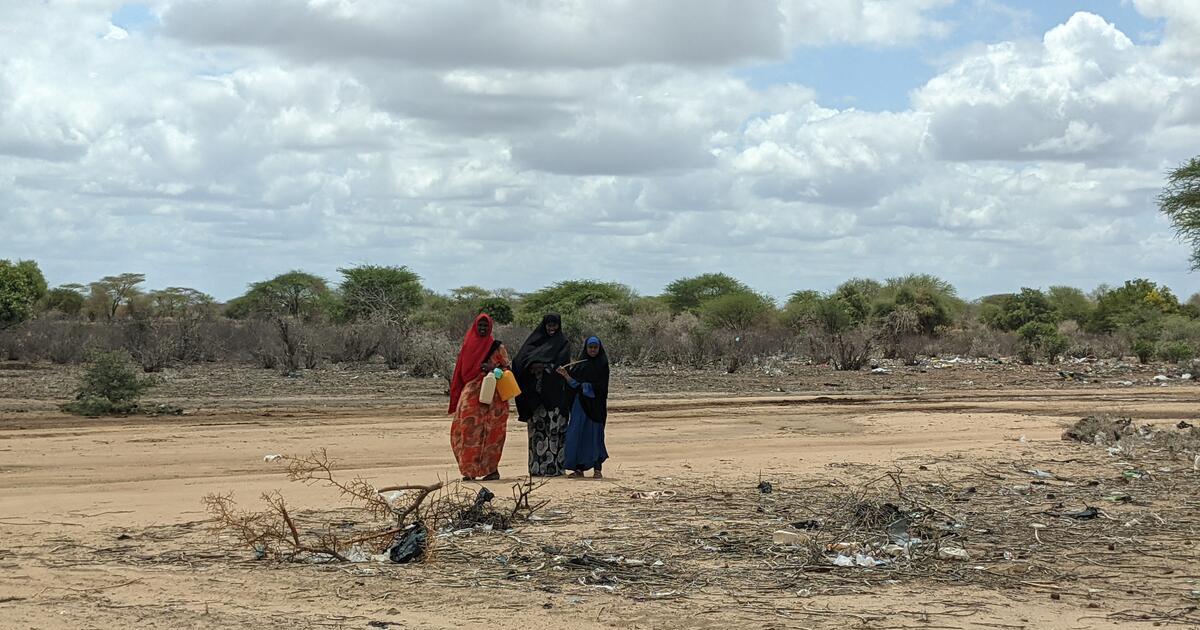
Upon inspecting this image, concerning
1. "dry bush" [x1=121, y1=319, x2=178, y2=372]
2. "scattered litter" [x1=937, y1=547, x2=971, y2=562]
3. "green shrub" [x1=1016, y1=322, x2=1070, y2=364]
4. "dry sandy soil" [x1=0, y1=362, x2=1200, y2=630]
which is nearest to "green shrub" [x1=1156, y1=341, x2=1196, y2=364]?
"green shrub" [x1=1016, y1=322, x2=1070, y2=364]

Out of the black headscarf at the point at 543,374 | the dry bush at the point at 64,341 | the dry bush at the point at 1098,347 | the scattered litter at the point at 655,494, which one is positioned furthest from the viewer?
the dry bush at the point at 1098,347

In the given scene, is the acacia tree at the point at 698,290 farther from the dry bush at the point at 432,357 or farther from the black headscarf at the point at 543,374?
the black headscarf at the point at 543,374

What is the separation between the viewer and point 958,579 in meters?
8.49

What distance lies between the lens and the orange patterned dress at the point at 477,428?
42.7ft

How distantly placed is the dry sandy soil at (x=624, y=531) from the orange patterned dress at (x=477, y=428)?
737mm

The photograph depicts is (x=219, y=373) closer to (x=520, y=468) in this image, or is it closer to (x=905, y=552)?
(x=520, y=468)

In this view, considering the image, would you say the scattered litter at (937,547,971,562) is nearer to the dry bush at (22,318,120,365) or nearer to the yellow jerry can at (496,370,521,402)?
the yellow jerry can at (496,370,521,402)

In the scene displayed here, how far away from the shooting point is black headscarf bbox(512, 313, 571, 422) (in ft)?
43.2

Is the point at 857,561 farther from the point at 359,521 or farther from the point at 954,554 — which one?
the point at 359,521

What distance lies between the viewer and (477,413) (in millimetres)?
13023

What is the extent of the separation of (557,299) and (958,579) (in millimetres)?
47652

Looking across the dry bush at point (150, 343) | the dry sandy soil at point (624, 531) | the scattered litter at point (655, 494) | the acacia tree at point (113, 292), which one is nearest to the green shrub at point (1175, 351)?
the dry sandy soil at point (624, 531)

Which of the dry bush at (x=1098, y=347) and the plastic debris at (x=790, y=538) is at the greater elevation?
the dry bush at (x=1098, y=347)

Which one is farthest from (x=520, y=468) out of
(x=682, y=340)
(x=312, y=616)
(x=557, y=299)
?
(x=557, y=299)
